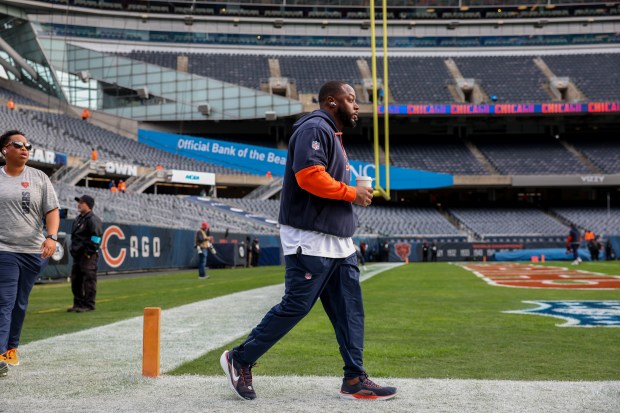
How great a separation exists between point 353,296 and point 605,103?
51.9 meters

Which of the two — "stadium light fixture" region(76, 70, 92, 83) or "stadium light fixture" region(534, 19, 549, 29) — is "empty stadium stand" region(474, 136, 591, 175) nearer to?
"stadium light fixture" region(534, 19, 549, 29)

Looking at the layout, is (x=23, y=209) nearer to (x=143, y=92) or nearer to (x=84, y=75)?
(x=143, y=92)

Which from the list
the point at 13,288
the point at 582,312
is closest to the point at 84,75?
the point at 582,312

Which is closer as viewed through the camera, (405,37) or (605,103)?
(605,103)

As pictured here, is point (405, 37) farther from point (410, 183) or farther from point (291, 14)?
point (410, 183)

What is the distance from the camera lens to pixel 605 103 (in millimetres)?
50906

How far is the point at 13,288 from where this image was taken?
543cm

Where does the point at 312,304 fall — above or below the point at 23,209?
below

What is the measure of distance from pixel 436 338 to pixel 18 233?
421 centimetres

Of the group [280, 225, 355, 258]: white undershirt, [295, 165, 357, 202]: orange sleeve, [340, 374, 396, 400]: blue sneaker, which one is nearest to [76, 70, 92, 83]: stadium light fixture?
[280, 225, 355, 258]: white undershirt

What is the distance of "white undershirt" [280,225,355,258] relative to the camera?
433 cm

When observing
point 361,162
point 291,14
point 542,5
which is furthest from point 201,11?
point 542,5

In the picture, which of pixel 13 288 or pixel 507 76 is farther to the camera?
pixel 507 76

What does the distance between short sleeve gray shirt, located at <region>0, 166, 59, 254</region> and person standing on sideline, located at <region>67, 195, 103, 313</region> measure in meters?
4.91
